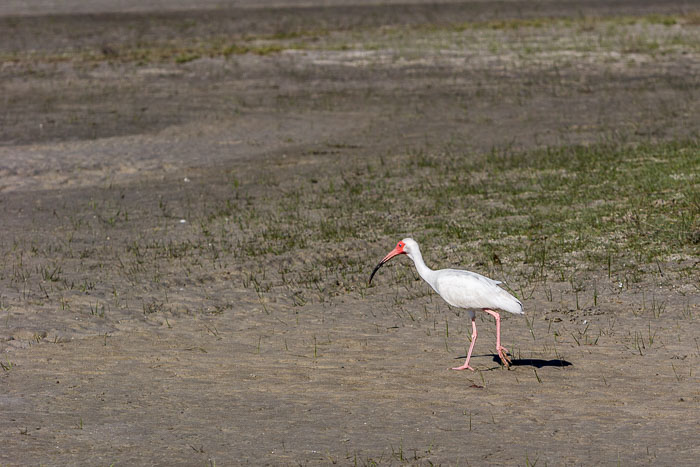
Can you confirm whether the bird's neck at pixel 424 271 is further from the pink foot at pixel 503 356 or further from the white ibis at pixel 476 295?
the pink foot at pixel 503 356

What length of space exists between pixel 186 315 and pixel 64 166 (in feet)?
37.3

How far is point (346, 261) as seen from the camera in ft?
46.2

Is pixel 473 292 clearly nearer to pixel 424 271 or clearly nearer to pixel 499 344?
pixel 499 344

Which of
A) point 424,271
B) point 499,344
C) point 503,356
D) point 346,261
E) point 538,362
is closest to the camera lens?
point 499,344

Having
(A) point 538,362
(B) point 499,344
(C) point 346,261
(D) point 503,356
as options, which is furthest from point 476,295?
(C) point 346,261

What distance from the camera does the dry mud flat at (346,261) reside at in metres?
8.38

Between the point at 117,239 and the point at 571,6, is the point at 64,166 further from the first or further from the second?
the point at 571,6

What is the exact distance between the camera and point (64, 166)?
73.3ft

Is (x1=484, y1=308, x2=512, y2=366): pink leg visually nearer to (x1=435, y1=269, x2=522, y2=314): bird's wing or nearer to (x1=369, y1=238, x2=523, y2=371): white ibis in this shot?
(x1=369, y1=238, x2=523, y2=371): white ibis

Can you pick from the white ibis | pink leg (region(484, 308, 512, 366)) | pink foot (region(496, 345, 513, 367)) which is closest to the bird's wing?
the white ibis

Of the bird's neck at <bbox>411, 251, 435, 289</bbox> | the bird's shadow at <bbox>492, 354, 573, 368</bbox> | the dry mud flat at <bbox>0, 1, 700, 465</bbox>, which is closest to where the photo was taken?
the dry mud flat at <bbox>0, 1, 700, 465</bbox>

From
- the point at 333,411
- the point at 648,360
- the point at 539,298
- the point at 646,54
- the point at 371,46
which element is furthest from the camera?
the point at 371,46

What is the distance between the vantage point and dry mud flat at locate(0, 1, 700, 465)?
8.38 metres

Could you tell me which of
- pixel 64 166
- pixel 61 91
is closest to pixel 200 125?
pixel 64 166
